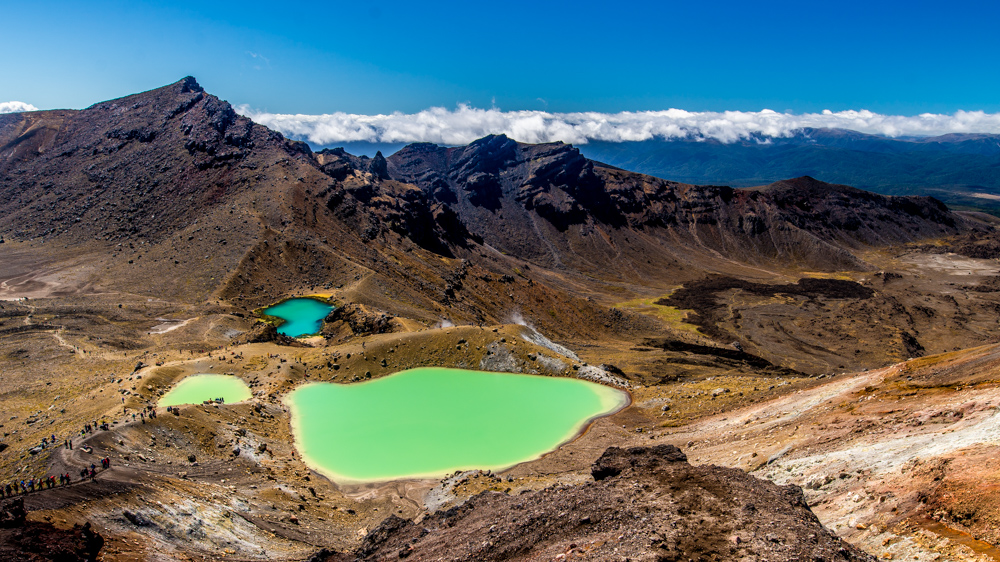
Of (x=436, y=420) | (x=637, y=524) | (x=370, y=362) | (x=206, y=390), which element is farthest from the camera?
(x=370, y=362)

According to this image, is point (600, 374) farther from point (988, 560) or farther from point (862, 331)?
point (862, 331)

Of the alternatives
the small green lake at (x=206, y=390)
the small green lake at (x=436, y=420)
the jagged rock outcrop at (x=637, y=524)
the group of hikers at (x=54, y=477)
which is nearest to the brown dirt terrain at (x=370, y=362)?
the jagged rock outcrop at (x=637, y=524)

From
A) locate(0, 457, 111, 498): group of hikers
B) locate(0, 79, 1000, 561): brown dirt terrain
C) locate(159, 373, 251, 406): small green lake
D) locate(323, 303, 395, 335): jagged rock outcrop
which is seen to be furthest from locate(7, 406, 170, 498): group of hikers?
locate(323, 303, 395, 335): jagged rock outcrop

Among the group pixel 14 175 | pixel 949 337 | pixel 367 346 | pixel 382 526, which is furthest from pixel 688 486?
pixel 14 175

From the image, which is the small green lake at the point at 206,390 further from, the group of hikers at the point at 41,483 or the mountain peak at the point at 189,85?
the mountain peak at the point at 189,85

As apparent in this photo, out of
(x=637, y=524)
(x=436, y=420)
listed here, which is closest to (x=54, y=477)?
(x=436, y=420)

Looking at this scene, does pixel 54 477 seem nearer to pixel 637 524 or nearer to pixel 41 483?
pixel 41 483

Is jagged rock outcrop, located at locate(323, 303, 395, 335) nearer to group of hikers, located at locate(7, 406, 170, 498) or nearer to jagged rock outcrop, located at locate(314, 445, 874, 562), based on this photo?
group of hikers, located at locate(7, 406, 170, 498)
